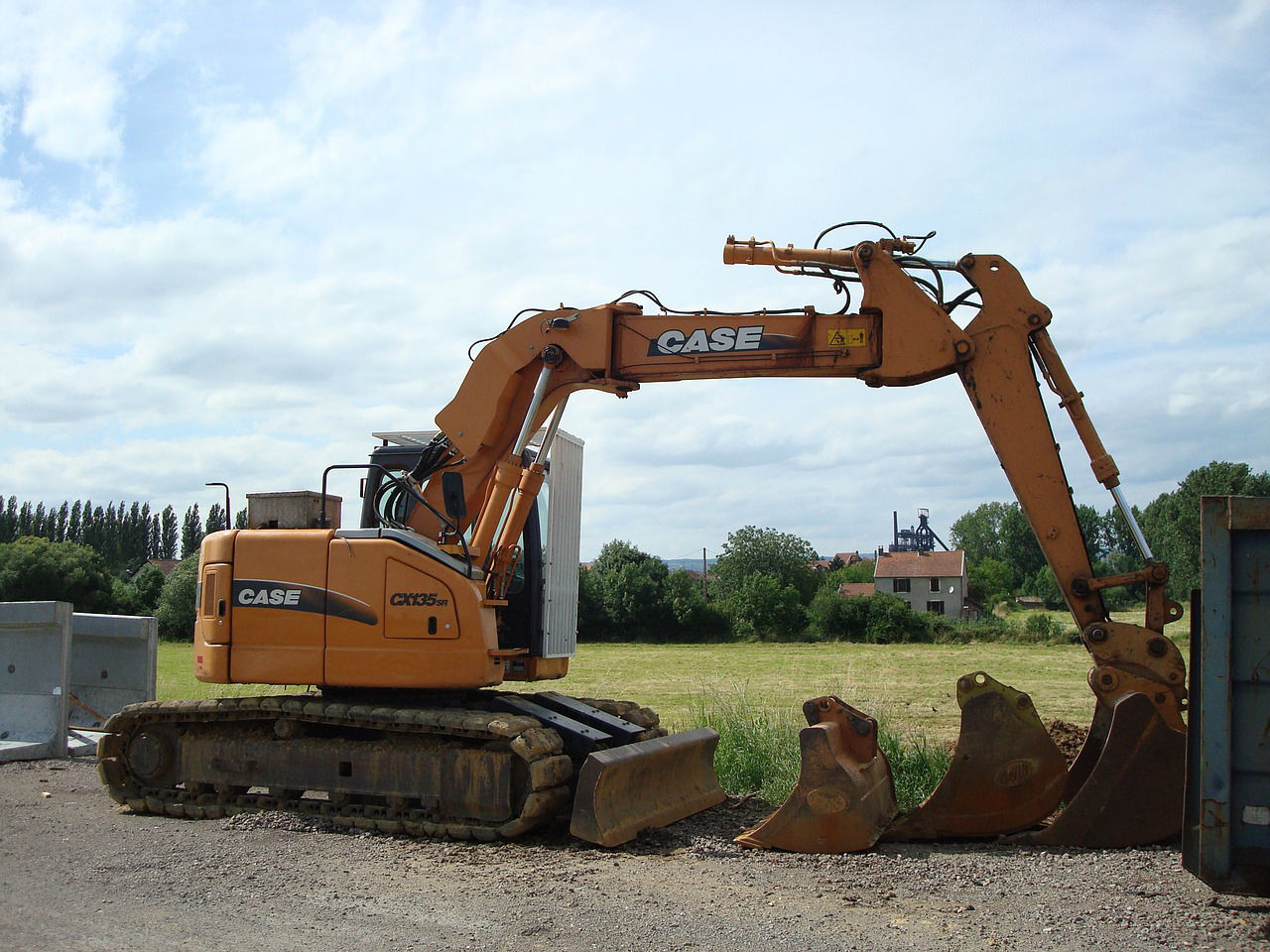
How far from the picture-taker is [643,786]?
8484 millimetres

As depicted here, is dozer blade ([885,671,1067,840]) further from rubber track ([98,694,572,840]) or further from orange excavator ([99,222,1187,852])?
rubber track ([98,694,572,840])

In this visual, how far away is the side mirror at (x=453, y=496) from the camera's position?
8.69m

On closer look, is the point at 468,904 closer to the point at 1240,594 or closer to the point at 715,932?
the point at 715,932

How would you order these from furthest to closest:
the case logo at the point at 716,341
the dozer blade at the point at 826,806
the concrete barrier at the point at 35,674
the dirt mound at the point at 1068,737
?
the concrete barrier at the point at 35,674 < the dirt mound at the point at 1068,737 < the case logo at the point at 716,341 < the dozer blade at the point at 826,806

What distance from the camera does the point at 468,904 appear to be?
6.40 metres

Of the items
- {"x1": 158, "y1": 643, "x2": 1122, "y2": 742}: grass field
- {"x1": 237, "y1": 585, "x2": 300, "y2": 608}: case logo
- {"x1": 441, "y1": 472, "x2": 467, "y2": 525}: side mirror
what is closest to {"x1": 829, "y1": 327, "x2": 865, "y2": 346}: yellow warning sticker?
{"x1": 441, "y1": 472, "x2": 467, "y2": 525}: side mirror

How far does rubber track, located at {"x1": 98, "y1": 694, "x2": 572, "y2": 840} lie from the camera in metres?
7.98

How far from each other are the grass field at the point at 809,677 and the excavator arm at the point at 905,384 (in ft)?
12.0

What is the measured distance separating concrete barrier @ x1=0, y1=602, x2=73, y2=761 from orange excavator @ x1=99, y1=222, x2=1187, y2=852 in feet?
11.4

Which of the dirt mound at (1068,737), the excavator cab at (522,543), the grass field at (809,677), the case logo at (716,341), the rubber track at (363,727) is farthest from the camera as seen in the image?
the grass field at (809,677)

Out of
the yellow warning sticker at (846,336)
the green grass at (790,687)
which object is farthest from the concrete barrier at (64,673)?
the yellow warning sticker at (846,336)

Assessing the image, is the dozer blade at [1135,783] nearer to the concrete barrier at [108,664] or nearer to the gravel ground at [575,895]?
the gravel ground at [575,895]

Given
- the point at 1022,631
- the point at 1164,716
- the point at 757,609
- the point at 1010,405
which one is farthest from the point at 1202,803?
the point at 757,609

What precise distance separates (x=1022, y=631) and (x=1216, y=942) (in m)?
46.1
